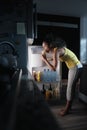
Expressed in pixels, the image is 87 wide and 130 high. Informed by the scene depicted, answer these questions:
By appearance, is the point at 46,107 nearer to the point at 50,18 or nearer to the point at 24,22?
the point at 24,22

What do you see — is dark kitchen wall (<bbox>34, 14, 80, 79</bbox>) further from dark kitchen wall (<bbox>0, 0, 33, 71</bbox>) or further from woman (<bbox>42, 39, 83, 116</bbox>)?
dark kitchen wall (<bbox>0, 0, 33, 71</bbox>)

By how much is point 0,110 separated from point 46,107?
0.33ft

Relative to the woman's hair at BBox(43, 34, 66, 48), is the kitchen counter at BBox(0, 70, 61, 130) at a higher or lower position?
lower

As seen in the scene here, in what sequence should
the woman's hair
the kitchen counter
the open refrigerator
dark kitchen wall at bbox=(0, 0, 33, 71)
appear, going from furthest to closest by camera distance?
the open refrigerator, the woman's hair, dark kitchen wall at bbox=(0, 0, 33, 71), the kitchen counter

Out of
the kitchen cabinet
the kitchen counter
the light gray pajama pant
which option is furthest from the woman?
the kitchen counter

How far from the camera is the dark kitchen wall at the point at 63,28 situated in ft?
20.3

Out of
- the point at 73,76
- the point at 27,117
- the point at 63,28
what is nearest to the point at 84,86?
the point at 73,76

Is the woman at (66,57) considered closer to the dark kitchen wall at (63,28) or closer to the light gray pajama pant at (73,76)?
the light gray pajama pant at (73,76)

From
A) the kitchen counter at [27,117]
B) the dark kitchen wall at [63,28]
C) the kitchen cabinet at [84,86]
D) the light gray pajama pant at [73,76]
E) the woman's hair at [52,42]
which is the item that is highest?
the dark kitchen wall at [63,28]

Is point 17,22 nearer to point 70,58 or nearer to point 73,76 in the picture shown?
point 70,58

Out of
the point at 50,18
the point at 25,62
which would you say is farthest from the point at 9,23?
the point at 50,18

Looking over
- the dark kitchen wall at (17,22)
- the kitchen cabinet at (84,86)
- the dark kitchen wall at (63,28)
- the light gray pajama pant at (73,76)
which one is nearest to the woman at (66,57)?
the light gray pajama pant at (73,76)

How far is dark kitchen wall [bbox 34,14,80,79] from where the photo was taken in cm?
620

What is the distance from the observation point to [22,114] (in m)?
0.43
